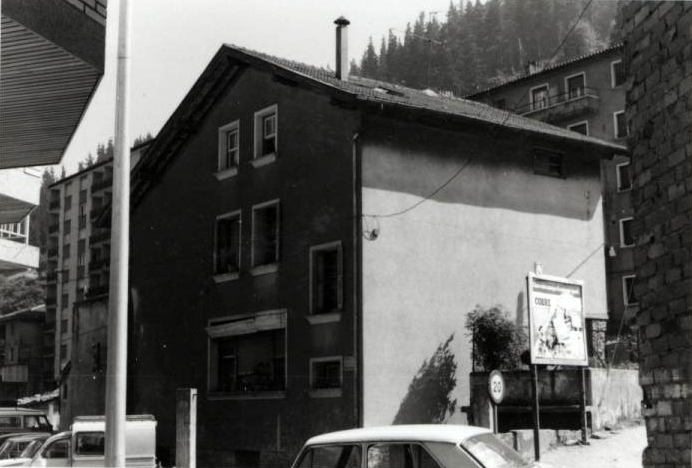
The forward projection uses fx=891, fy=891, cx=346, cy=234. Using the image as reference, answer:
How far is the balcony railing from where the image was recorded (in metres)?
46.3

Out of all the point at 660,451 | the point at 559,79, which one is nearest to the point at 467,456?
the point at 660,451

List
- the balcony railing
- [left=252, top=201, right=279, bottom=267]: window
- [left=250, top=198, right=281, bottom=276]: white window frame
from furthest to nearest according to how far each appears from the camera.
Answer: the balcony railing
[left=252, top=201, right=279, bottom=267]: window
[left=250, top=198, right=281, bottom=276]: white window frame

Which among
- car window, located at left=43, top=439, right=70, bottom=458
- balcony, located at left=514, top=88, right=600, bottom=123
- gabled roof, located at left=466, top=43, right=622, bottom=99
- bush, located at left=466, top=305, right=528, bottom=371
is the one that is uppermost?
gabled roof, located at left=466, top=43, right=622, bottom=99

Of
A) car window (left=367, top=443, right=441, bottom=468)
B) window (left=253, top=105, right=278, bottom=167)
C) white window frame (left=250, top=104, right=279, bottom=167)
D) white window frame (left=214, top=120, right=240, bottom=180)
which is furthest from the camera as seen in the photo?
white window frame (left=214, top=120, right=240, bottom=180)

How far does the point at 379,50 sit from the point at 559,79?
10.9 m

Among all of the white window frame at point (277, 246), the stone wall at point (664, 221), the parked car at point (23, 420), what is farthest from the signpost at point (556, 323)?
the parked car at point (23, 420)

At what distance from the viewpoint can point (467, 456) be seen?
8695mm

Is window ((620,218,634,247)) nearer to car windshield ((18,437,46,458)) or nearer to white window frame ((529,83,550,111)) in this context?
white window frame ((529,83,550,111))

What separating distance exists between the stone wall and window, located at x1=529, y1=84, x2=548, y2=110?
41.1m

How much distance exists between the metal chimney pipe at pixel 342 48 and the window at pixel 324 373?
26.0 feet

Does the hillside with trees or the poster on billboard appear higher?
the hillside with trees

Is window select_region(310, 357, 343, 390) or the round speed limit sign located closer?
the round speed limit sign

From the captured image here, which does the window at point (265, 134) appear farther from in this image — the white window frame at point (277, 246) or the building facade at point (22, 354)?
the building facade at point (22, 354)

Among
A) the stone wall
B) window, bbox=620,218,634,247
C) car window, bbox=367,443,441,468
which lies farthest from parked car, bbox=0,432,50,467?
window, bbox=620,218,634,247
